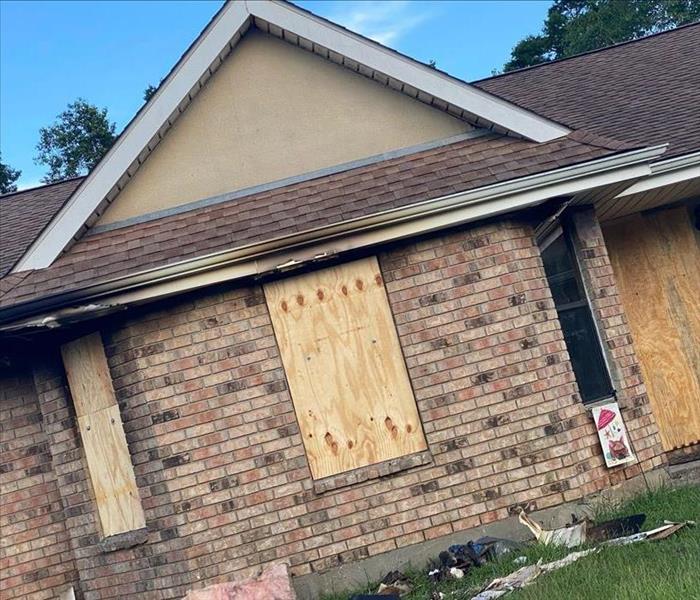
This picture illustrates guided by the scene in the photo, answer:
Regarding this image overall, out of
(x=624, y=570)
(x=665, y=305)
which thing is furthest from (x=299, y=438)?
(x=665, y=305)

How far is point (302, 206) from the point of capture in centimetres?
888

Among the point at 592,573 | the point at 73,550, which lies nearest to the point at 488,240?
the point at 592,573

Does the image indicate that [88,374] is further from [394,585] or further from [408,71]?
[408,71]

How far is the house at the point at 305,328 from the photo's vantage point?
8.42 meters

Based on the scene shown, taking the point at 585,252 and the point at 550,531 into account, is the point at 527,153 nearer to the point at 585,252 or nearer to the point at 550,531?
the point at 585,252

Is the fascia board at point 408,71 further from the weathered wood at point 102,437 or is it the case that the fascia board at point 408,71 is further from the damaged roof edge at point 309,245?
the weathered wood at point 102,437

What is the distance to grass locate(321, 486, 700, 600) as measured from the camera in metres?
5.52

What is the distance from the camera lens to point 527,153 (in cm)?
889

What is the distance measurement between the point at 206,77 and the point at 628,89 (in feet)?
20.2

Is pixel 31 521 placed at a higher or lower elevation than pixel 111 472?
lower

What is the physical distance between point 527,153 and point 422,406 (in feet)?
8.16

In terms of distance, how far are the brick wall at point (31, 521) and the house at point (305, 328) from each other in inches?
0.8

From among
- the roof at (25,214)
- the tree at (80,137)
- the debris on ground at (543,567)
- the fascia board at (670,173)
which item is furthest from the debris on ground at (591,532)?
the tree at (80,137)

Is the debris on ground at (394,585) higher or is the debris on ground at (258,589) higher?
the debris on ground at (258,589)
